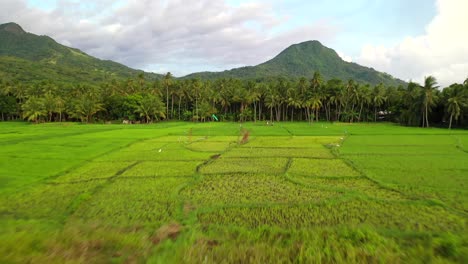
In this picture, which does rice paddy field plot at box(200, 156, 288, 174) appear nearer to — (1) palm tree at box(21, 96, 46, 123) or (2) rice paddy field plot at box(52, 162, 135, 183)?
(2) rice paddy field plot at box(52, 162, 135, 183)

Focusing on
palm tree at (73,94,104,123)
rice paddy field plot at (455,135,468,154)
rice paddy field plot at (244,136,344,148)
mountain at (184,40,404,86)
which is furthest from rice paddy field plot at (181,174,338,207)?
mountain at (184,40,404,86)

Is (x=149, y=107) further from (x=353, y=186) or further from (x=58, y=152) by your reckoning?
(x=353, y=186)

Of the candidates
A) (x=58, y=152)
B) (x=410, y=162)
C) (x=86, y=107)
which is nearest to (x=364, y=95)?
(x=410, y=162)

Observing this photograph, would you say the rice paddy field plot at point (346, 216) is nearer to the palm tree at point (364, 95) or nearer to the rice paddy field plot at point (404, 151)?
the rice paddy field plot at point (404, 151)

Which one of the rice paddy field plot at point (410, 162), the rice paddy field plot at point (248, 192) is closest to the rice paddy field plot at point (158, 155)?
the rice paddy field plot at point (248, 192)

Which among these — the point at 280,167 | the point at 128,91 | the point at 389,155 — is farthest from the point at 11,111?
the point at 389,155

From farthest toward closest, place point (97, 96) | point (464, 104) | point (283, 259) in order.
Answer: point (97, 96) → point (464, 104) → point (283, 259)

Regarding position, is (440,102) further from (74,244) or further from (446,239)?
(74,244)
